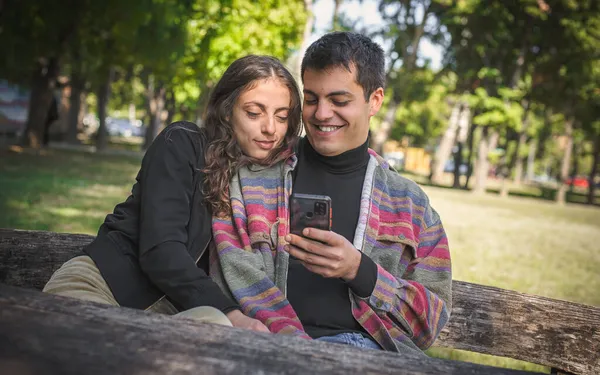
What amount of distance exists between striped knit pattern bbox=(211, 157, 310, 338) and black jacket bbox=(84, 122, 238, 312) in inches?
4.8

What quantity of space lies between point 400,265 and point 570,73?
33.0 meters

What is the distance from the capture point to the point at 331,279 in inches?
122

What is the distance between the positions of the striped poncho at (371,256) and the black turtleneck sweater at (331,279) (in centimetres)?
7

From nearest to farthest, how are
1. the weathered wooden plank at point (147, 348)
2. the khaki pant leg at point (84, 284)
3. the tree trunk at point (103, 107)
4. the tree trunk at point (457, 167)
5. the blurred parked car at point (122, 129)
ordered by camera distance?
the weathered wooden plank at point (147, 348)
the khaki pant leg at point (84, 284)
the tree trunk at point (103, 107)
the tree trunk at point (457, 167)
the blurred parked car at point (122, 129)

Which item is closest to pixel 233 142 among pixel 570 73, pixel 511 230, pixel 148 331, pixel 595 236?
pixel 148 331

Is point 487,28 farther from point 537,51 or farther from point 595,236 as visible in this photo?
point 595,236

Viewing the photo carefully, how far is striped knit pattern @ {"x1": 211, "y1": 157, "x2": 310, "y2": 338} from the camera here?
2902 mm

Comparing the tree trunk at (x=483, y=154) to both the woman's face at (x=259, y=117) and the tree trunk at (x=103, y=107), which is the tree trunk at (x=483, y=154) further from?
the woman's face at (x=259, y=117)

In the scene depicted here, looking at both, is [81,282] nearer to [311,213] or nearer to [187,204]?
[187,204]

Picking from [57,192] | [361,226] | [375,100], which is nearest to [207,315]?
[361,226]

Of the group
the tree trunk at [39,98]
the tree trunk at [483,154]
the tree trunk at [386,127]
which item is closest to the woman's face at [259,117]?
the tree trunk at [39,98]

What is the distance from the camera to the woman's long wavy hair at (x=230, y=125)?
10.1 ft

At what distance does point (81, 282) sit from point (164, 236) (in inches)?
15.0

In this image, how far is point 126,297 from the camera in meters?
2.87
